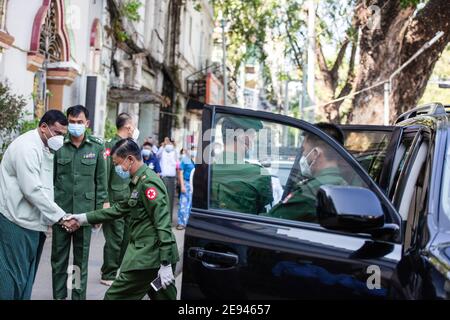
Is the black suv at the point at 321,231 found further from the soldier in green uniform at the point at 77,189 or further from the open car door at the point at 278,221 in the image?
the soldier in green uniform at the point at 77,189

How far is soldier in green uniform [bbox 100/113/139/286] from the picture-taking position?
22.8ft

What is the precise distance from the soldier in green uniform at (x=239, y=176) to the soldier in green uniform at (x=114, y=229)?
3503 mm

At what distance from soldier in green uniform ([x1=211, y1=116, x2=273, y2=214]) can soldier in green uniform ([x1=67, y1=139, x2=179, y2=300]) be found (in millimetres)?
1125

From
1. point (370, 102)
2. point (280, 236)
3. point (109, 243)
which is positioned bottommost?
point (109, 243)

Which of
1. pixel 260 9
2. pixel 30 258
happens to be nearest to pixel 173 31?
pixel 260 9

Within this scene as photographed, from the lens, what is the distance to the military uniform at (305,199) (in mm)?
3150

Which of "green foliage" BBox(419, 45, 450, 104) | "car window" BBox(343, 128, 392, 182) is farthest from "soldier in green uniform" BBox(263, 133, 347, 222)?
"green foliage" BBox(419, 45, 450, 104)

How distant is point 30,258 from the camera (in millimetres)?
5098

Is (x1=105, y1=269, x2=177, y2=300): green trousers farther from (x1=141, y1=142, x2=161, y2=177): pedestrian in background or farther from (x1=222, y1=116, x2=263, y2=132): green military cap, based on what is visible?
(x1=141, y1=142, x2=161, y2=177): pedestrian in background

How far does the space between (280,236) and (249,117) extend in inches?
23.9

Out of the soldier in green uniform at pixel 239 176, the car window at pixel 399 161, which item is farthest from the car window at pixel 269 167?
the car window at pixel 399 161

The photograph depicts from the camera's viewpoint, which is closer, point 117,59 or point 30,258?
point 30,258

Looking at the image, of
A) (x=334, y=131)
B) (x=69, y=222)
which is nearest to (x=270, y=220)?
(x=334, y=131)

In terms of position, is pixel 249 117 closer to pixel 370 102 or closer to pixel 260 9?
pixel 370 102
